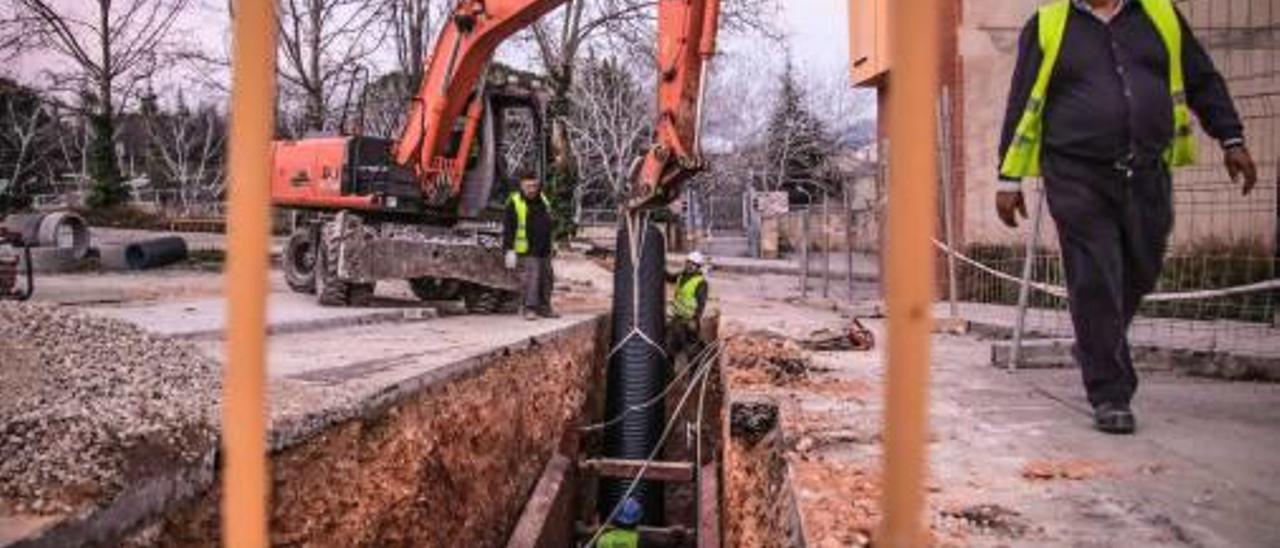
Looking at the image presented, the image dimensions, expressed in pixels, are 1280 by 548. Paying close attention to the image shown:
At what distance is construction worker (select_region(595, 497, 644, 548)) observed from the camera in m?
7.33

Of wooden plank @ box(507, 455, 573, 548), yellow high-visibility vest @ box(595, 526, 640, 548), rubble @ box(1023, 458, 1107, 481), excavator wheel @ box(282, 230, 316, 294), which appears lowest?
yellow high-visibility vest @ box(595, 526, 640, 548)

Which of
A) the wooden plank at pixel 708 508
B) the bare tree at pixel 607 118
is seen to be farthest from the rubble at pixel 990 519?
the bare tree at pixel 607 118

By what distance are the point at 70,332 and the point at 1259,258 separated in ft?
23.5

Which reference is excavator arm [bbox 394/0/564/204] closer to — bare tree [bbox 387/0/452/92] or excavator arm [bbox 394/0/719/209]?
excavator arm [bbox 394/0/719/209]

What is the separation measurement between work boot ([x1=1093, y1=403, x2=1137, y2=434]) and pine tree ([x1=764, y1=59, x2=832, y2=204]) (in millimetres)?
45421

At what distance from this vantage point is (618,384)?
29.6 ft

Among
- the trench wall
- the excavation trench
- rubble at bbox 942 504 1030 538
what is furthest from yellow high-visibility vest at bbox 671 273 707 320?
rubble at bbox 942 504 1030 538

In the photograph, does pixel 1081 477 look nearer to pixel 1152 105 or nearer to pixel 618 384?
pixel 1152 105

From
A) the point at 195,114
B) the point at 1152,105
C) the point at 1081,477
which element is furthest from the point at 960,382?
the point at 195,114

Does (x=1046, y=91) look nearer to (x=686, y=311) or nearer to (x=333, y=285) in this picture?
(x=686, y=311)

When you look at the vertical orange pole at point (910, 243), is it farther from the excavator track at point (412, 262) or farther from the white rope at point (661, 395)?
the excavator track at point (412, 262)

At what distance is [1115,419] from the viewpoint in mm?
4074

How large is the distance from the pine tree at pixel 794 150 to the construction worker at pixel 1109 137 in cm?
4527

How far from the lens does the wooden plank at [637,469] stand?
8.09m
